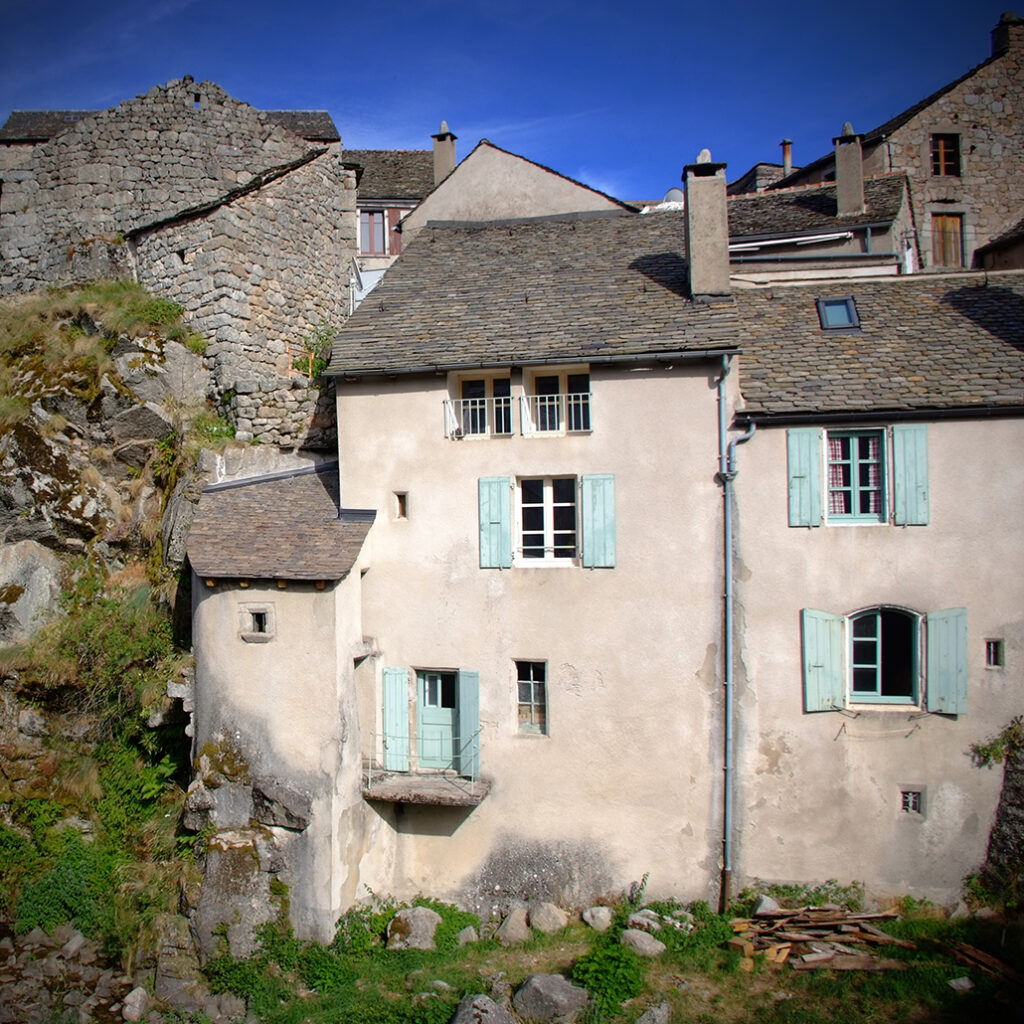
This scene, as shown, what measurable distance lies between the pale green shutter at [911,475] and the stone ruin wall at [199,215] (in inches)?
452

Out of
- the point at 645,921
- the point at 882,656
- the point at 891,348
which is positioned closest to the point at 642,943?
the point at 645,921

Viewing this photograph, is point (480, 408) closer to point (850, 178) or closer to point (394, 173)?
point (850, 178)

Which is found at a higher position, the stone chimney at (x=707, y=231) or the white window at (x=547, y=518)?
the stone chimney at (x=707, y=231)

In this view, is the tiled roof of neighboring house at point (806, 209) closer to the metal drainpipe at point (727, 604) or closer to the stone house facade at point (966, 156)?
the stone house facade at point (966, 156)

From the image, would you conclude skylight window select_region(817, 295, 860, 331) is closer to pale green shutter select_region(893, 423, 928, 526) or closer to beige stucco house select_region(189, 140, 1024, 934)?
beige stucco house select_region(189, 140, 1024, 934)

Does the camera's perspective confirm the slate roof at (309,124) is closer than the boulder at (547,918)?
No

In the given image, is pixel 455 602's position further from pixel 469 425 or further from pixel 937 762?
pixel 937 762

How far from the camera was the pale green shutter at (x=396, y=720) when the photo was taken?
12031 mm

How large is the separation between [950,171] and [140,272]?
2219 cm

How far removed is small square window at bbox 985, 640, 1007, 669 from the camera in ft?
35.5

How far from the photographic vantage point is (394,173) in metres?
24.7

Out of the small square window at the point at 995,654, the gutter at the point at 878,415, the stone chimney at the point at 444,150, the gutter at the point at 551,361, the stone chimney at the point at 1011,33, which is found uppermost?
the stone chimney at the point at 1011,33

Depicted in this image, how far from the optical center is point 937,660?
35.6 ft

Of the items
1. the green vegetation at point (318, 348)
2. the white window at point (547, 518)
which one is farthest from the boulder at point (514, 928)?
the green vegetation at point (318, 348)
